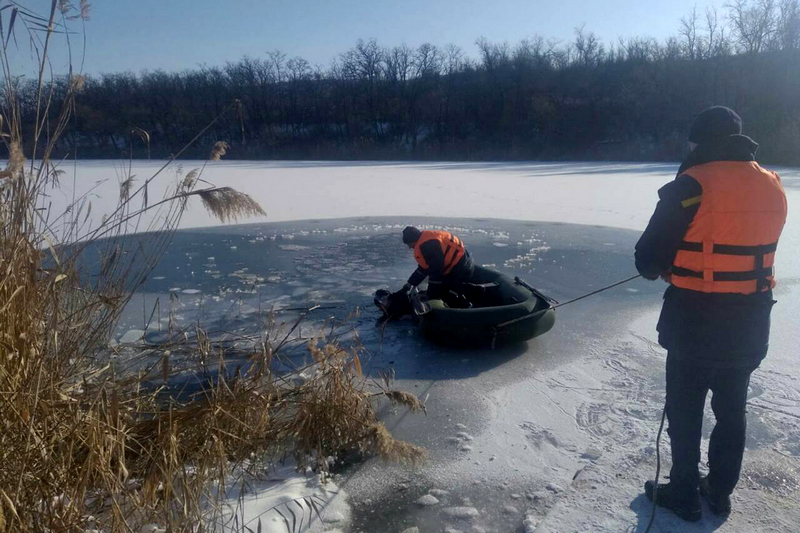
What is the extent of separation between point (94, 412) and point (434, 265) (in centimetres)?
305

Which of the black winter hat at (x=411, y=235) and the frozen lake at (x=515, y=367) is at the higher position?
the black winter hat at (x=411, y=235)

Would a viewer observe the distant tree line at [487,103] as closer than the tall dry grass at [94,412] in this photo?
No

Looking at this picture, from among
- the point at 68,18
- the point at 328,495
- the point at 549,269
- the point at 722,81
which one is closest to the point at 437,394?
the point at 328,495

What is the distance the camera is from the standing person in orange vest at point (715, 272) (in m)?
2.06

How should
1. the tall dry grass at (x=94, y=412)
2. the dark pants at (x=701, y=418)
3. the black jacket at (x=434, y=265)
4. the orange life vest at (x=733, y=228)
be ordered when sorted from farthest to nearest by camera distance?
1. the black jacket at (x=434, y=265)
2. the dark pants at (x=701, y=418)
3. the orange life vest at (x=733, y=228)
4. the tall dry grass at (x=94, y=412)

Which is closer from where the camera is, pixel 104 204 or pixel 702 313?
pixel 702 313

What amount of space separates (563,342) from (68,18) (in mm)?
3473

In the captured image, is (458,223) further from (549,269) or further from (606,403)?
(606,403)

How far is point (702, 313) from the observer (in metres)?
2.12

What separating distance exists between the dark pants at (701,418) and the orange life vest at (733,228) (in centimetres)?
29

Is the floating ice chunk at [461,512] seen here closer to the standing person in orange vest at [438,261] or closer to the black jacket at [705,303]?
the black jacket at [705,303]

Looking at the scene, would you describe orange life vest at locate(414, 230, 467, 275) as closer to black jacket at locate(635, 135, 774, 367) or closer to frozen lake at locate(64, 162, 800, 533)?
frozen lake at locate(64, 162, 800, 533)

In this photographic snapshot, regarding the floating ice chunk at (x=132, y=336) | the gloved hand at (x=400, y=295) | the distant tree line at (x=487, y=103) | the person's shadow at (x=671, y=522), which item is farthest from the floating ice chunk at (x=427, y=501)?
the distant tree line at (x=487, y=103)

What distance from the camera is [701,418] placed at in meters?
2.24
